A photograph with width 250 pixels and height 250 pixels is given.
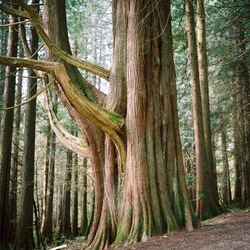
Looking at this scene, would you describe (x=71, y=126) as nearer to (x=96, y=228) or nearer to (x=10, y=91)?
(x=10, y=91)

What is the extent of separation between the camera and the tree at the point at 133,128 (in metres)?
4.25

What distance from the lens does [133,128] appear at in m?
4.48

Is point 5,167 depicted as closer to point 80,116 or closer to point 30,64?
point 80,116

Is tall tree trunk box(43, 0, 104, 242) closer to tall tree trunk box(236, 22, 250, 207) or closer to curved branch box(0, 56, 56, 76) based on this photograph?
curved branch box(0, 56, 56, 76)

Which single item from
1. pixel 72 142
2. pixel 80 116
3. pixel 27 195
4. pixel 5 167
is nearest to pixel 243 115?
pixel 72 142

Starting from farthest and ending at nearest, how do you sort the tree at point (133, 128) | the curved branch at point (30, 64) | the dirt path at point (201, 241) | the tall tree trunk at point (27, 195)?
the tall tree trunk at point (27, 195), the tree at point (133, 128), the curved branch at point (30, 64), the dirt path at point (201, 241)

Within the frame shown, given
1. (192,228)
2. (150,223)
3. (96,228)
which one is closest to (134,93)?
(150,223)

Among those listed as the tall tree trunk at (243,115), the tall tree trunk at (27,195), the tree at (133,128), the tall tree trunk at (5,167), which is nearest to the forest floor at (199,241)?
the tree at (133,128)

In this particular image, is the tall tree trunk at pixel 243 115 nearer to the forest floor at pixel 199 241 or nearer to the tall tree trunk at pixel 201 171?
the tall tree trunk at pixel 201 171

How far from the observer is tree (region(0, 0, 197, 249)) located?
4250 millimetres

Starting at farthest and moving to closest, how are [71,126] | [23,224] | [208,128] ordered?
[71,126], [208,128], [23,224]

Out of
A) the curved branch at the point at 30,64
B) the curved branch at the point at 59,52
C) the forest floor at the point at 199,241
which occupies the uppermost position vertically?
the curved branch at the point at 59,52

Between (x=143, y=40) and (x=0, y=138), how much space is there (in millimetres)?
6190

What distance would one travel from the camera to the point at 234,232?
353 cm
